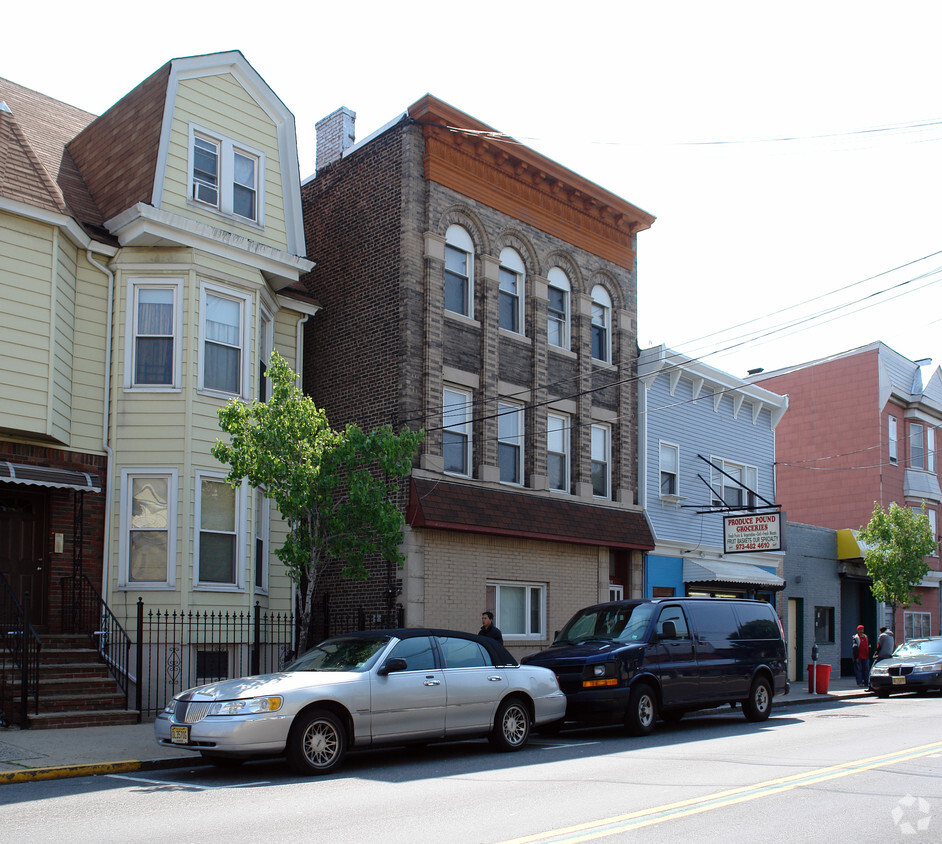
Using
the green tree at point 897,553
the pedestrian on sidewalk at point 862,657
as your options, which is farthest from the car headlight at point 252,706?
the green tree at point 897,553

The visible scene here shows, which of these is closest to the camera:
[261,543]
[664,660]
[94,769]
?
[94,769]

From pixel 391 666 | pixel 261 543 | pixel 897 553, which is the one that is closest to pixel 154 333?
pixel 261 543

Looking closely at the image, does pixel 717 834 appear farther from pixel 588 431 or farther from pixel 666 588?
pixel 666 588

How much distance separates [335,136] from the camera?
21.9m

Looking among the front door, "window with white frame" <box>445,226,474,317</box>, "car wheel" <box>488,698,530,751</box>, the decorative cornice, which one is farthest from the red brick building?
the front door

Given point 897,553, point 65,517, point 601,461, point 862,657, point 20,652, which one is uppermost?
point 601,461

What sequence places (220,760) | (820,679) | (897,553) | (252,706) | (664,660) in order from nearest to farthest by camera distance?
1. (252,706)
2. (220,760)
3. (664,660)
4. (820,679)
5. (897,553)

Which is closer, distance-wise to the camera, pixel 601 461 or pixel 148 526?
pixel 148 526

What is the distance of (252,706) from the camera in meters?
9.84

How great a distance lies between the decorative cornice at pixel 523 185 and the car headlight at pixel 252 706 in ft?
40.6

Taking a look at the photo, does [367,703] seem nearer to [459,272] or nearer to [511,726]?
[511,726]

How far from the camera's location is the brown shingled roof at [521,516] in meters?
18.2

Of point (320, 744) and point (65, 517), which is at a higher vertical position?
point (65, 517)

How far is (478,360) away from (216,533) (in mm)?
6408
